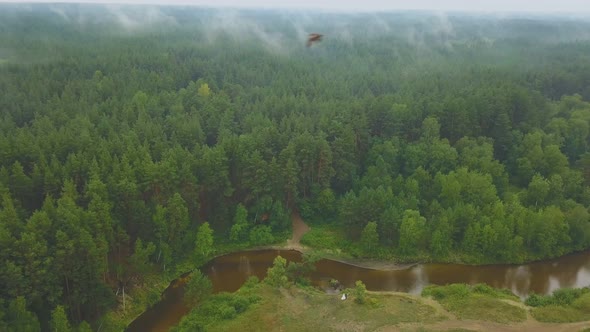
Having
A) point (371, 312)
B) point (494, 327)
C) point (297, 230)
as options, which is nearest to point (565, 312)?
point (494, 327)

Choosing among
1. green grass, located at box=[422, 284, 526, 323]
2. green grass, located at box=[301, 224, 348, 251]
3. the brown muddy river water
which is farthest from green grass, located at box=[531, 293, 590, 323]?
green grass, located at box=[301, 224, 348, 251]

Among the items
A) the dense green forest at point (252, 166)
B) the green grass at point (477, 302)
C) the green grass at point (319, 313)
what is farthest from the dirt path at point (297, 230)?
the green grass at point (477, 302)

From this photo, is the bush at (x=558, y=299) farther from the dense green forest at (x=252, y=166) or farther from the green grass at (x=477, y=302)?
the dense green forest at (x=252, y=166)

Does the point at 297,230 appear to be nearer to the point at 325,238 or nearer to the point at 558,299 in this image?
the point at 325,238

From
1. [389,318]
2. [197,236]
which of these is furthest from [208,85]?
[389,318]

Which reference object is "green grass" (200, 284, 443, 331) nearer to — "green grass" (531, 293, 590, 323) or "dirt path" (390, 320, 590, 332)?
"dirt path" (390, 320, 590, 332)

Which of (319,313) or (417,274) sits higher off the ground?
(319,313)

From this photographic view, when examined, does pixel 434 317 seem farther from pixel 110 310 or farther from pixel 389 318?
pixel 110 310
